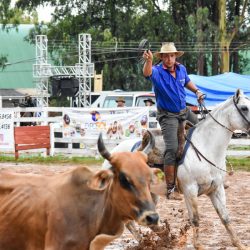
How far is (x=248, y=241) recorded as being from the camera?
9.48m

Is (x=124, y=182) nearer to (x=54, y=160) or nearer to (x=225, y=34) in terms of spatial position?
(x=54, y=160)

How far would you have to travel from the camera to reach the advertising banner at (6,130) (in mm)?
21631

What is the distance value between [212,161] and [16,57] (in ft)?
134

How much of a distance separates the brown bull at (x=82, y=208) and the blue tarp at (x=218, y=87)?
61.8 feet

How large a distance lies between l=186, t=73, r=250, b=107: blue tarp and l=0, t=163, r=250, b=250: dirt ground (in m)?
10.5

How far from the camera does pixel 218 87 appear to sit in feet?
86.5

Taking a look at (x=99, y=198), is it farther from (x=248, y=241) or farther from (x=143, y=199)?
(x=248, y=241)

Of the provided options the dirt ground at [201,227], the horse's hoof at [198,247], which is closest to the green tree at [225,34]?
the dirt ground at [201,227]

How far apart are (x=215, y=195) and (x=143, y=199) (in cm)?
386

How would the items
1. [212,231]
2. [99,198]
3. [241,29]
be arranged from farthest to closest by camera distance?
[241,29] → [212,231] → [99,198]

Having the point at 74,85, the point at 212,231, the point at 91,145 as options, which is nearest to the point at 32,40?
the point at 74,85

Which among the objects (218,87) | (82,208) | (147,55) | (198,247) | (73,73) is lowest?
(73,73)

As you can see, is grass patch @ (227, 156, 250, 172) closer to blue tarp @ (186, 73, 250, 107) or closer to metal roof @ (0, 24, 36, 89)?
blue tarp @ (186, 73, 250, 107)

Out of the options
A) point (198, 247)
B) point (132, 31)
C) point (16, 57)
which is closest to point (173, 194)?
point (198, 247)
